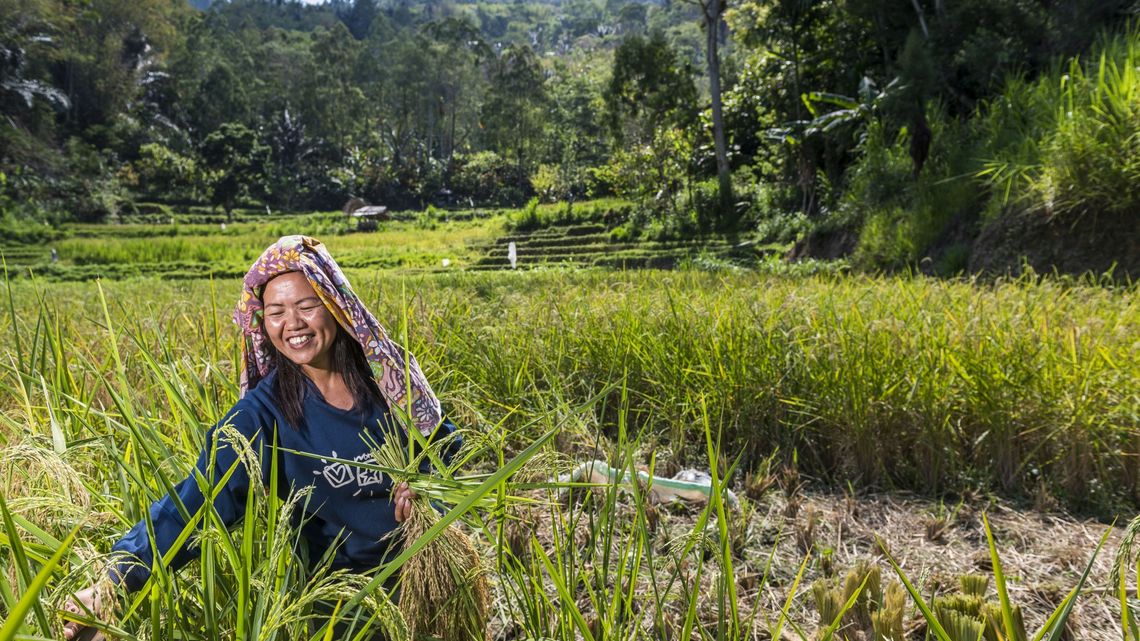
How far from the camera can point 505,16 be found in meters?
102

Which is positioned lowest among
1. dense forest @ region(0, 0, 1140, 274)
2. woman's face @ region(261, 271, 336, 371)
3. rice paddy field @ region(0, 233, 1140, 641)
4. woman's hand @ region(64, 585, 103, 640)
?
rice paddy field @ region(0, 233, 1140, 641)

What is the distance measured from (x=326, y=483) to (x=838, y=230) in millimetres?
7697

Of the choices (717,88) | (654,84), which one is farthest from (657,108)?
(717,88)

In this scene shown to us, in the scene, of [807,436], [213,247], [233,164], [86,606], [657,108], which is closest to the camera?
[86,606]

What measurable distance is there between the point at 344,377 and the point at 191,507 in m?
0.26

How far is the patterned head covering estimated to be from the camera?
2.83 ft

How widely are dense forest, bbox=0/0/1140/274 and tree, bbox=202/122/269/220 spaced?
9 centimetres

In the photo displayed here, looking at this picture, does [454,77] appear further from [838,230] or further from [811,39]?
[838,230]

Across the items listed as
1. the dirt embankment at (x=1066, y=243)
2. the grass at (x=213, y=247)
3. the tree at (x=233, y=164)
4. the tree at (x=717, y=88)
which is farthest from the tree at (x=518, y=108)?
the dirt embankment at (x=1066, y=243)

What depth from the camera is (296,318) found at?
88 cm

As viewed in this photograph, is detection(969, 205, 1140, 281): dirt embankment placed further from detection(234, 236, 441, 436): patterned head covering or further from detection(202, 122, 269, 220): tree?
detection(202, 122, 269, 220): tree

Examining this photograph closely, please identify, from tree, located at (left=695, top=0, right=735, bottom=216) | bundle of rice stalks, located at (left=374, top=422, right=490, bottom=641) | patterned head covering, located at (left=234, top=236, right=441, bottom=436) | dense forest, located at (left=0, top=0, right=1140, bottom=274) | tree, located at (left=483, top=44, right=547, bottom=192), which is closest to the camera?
bundle of rice stalks, located at (left=374, top=422, right=490, bottom=641)

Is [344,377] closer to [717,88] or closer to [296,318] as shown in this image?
[296,318]

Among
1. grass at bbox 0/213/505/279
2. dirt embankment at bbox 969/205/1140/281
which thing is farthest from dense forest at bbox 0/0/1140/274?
grass at bbox 0/213/505/279
